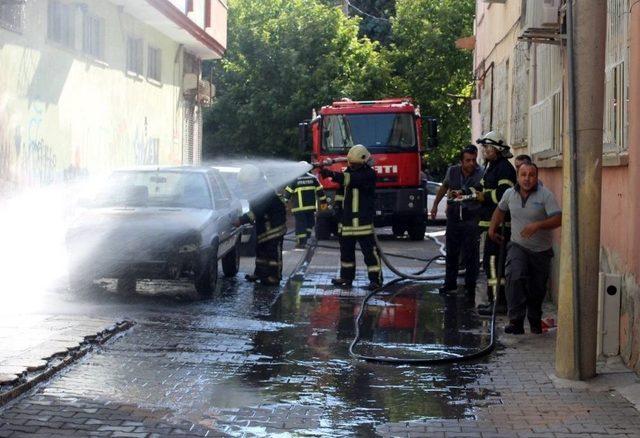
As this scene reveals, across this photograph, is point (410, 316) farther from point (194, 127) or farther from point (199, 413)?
point (194, 127)

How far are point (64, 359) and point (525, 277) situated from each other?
13.3 feet

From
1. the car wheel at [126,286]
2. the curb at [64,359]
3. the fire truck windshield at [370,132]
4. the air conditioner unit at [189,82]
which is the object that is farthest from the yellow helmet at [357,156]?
the air conditioner unit at [189,82]

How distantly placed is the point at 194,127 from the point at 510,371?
21309 mm

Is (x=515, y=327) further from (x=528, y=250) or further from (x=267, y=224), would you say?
(x=267, y=224)

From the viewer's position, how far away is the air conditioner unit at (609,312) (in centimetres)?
788

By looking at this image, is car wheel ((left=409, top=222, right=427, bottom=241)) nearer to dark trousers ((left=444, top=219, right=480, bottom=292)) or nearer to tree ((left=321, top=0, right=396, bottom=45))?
dark trousers ((left=444, top=219, right=480, bottom=292))

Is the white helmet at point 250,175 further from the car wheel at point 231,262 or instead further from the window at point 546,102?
the window at point 546,102

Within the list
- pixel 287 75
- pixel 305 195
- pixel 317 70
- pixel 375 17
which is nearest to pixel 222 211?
pixel 305 195

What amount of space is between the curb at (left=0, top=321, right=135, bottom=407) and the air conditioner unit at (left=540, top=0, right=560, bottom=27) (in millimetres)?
4816

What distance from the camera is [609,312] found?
7941 millimetres

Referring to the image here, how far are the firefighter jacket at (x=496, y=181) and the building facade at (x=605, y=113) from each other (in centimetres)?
59

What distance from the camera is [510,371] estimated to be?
7988 millimetres

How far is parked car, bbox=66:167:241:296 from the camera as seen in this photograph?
11.2 meters

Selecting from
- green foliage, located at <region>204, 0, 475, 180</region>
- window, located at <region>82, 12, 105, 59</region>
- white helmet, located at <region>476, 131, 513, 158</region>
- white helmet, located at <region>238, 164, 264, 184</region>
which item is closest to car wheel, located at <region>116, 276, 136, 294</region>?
white helmet, located at <region>238, 164, 264, 184</region>
